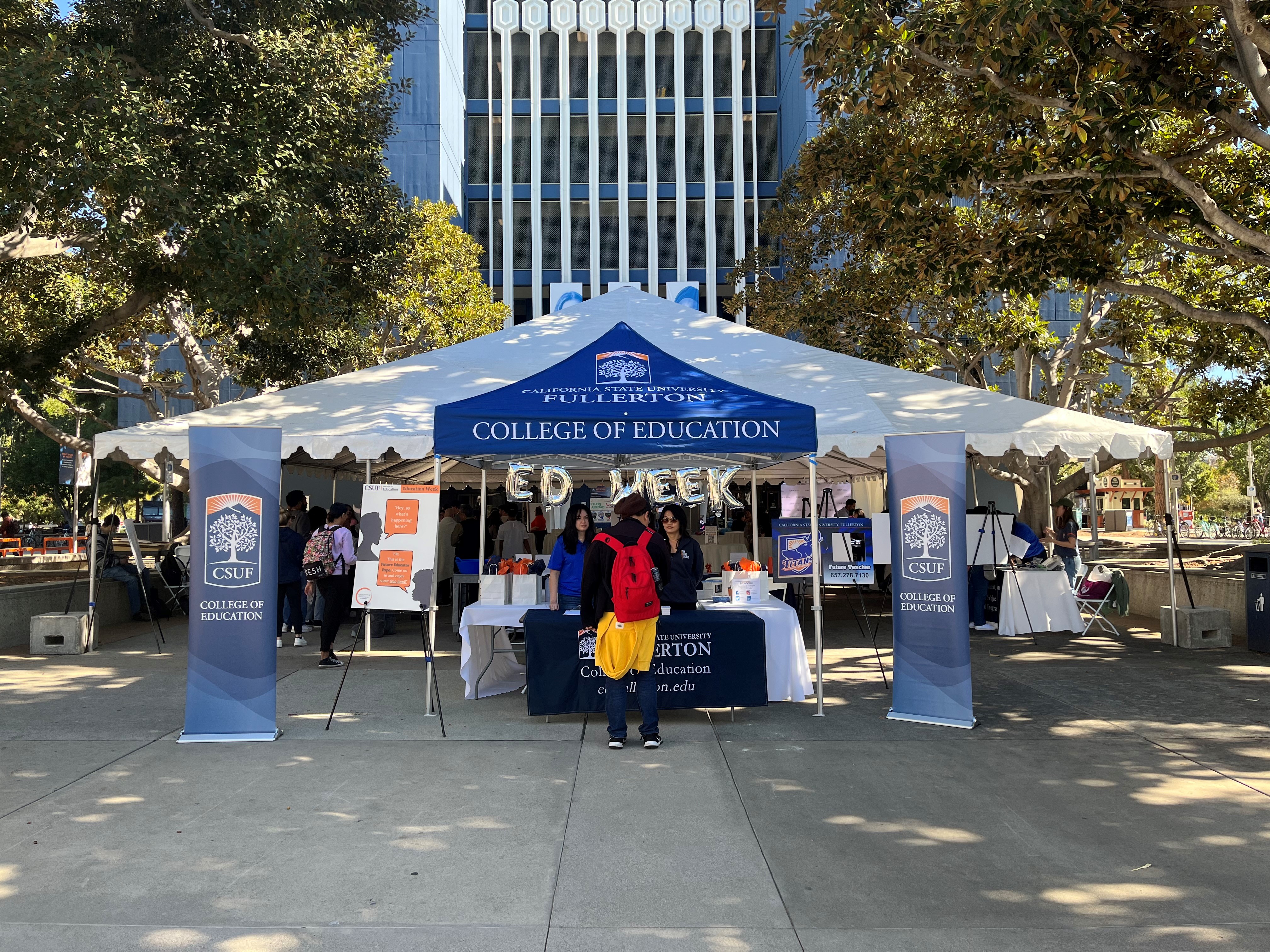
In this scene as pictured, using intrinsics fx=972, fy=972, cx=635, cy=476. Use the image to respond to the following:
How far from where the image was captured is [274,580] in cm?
716

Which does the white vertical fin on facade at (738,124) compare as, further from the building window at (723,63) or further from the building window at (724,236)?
the building window at (723,63)

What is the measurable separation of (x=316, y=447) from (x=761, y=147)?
131ft

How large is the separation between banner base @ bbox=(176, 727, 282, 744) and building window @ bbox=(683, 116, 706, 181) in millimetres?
41008

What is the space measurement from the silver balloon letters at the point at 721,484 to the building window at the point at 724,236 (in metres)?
34.2

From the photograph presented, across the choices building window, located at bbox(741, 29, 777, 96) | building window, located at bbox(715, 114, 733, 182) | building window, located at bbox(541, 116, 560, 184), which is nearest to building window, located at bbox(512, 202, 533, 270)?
building window, located at bbox(541, 116, 560, 184)

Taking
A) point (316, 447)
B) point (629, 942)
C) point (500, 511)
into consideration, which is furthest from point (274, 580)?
point (500, 511)

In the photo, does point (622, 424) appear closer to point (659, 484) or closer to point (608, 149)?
point (659, 484)

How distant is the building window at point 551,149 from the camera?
147 feet

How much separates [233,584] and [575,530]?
2.95m

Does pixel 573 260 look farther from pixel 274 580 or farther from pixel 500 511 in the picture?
pixel 274 580

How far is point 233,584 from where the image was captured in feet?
23.2

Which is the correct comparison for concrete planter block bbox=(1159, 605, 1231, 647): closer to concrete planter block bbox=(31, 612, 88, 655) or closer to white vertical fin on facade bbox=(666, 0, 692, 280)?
concrete planter block bbox=(31, 612, 88, 655)

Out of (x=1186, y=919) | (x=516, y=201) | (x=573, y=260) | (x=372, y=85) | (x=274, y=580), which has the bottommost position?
(x=1186, y=919)

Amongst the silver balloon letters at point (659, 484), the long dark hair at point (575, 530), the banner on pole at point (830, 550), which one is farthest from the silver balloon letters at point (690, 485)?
the long dark hair at point (575, 530)
